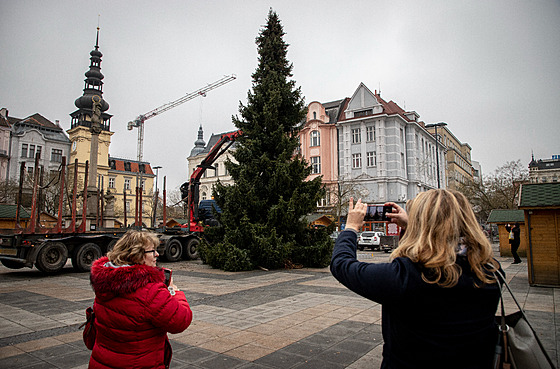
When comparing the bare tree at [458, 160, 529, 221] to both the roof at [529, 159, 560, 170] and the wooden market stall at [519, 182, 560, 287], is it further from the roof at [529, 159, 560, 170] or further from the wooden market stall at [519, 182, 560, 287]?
the roof at [529, 159, 560, 170]

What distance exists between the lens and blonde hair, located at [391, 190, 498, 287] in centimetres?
169

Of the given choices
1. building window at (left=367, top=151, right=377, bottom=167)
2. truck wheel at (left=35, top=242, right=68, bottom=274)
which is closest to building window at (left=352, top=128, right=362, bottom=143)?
building window at (left=367, top=151, right=377, bottom=167)

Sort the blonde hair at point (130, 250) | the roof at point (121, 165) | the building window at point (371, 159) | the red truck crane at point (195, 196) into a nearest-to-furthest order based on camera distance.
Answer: the blonde hair at point (130, 250) → the red truck crane at point (195, 196) → the building window at point (371, 159) → the roof at point (121, 165)

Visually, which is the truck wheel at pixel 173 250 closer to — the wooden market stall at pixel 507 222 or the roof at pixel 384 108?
the wooden market stall at pixel 507 222

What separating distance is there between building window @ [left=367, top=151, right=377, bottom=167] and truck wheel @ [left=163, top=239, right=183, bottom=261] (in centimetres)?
3507

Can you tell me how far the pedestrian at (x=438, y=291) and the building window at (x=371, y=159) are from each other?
4808cm

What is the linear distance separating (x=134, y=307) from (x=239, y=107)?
1510 centimetres

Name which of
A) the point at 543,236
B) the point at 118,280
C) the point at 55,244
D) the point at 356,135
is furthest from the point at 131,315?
the point at 356,135

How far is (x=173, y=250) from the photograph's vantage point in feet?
59.1

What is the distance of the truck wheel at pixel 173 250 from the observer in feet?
58.0

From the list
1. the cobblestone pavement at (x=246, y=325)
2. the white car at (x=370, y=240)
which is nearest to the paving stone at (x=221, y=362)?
the cobblestone pavement at (x=246, y=325)

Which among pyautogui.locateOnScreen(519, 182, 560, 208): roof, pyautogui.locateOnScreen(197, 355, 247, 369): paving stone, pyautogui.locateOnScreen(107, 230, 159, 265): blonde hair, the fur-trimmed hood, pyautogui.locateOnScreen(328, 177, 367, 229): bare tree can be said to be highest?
pyautogui.locateOnScreen(328, 177, 367, 229): bare tree

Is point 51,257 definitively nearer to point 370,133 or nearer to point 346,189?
point 346,189

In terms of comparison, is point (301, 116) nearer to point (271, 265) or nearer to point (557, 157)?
point (271, 265)
